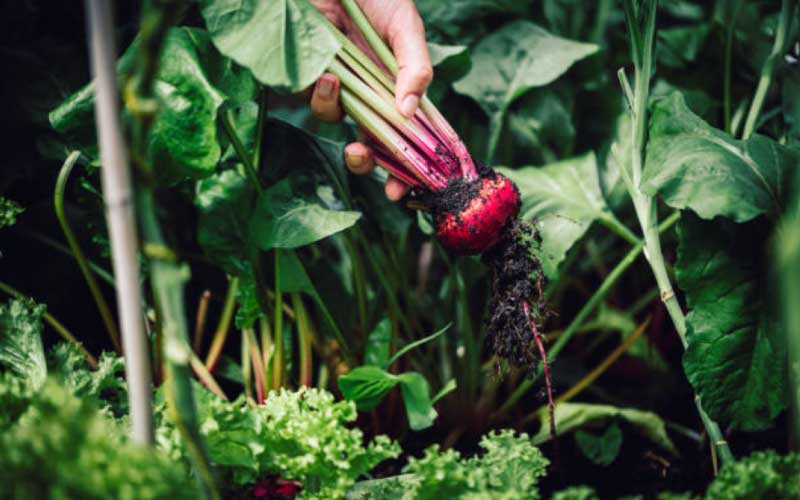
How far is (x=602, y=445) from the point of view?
4.46 feet

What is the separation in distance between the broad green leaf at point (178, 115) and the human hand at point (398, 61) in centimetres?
19

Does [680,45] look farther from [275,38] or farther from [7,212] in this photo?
[7,212]

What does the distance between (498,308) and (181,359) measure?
0.64 m

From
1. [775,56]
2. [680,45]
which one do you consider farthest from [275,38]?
[680,45]

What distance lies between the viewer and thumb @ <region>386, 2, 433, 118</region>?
3.60 feet

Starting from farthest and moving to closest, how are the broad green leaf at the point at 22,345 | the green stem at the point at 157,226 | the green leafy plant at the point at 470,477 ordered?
1. the broad green leaf at the point at 22,345
2. the green leafy plant at the point at 470,477
3. the green stem at the point at 157,226

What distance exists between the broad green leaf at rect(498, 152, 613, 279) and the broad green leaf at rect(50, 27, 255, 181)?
0.57m

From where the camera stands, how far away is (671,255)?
6.31 ft

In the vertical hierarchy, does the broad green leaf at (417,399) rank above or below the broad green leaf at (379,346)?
above

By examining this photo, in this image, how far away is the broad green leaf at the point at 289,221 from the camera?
3.54ft

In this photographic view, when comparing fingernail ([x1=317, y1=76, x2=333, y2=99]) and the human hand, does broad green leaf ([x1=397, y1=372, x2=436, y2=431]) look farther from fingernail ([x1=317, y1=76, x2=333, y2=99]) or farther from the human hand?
fingernail ([x1=317, y1=76, x2=333, y2=99])

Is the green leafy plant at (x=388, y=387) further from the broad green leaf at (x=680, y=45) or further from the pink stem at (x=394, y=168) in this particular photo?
the broad green leaf at (x=680, y=45)

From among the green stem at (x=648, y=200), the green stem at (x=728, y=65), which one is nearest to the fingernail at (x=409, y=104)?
the green stem at (x=648, y=200)

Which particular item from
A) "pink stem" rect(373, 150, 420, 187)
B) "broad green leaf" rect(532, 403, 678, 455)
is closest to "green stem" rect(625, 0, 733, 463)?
"broad green leaf" rect(532, 403, 678, 455)
